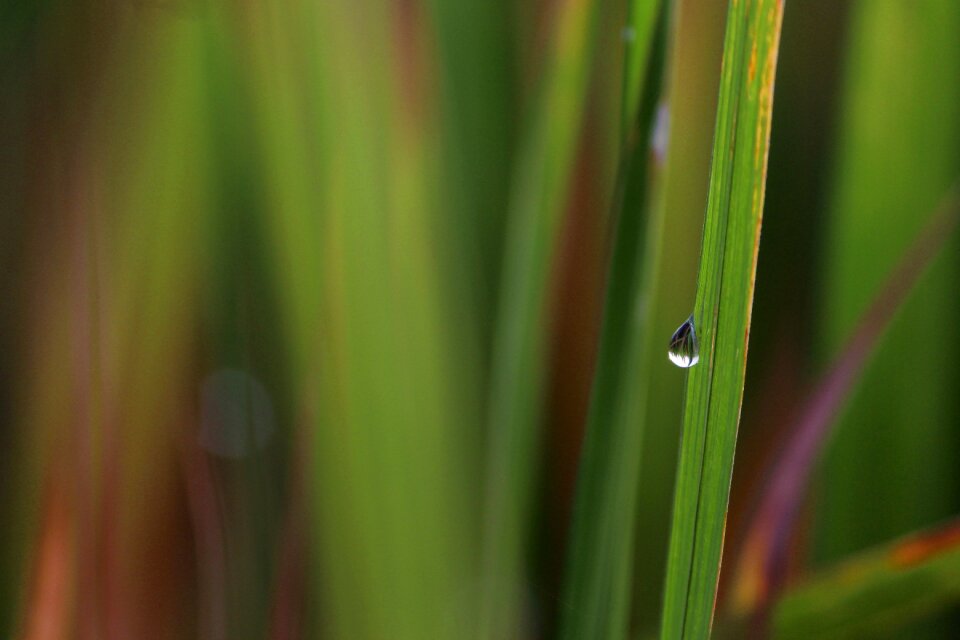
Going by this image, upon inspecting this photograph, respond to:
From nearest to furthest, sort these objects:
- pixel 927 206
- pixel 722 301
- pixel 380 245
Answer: pixel 722 301
pixel 380 245
pixel 927 206

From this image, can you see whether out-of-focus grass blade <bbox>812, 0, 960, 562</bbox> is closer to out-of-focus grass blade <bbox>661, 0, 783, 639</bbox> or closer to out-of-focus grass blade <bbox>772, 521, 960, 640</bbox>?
out-of-focus grass blade <bbox>772, 521, 960, 640</bbox>

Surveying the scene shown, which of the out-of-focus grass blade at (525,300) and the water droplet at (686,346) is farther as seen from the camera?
the out-of-focus grass blade at (525,300)

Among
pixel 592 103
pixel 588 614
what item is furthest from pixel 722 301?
pixel 592 103

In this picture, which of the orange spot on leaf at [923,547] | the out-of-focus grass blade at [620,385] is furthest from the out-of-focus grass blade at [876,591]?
the out-of-focus grass blade at [620,385]

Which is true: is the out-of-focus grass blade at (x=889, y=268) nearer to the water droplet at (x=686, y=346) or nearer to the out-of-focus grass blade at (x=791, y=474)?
the out-of-focus grass blade at (x=791, y=474)

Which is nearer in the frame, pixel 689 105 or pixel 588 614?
pixel 588 614

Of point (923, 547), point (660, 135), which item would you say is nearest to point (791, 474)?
point (923, 547)

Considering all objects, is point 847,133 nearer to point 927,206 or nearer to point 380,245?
point 927,206
